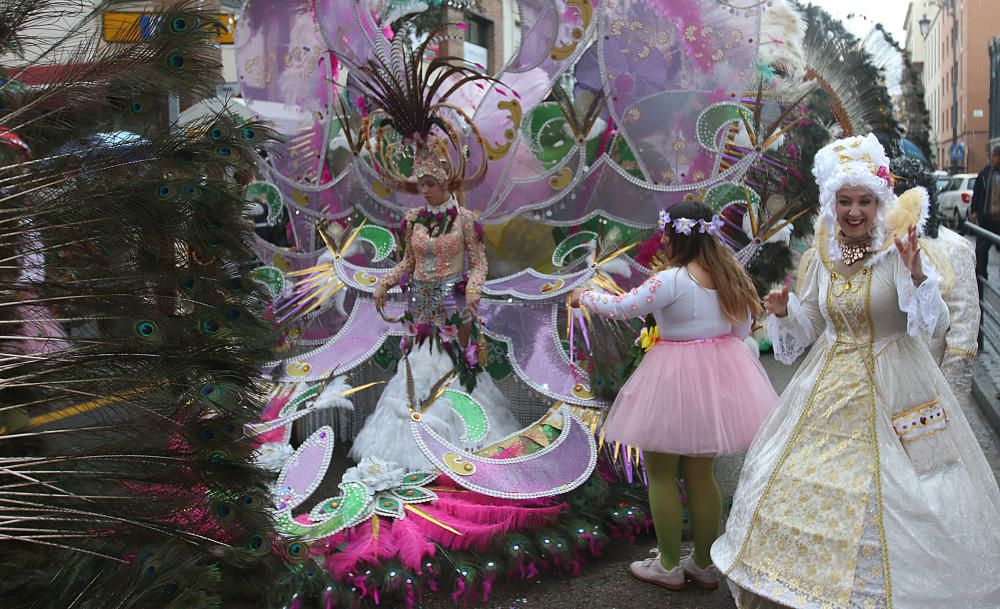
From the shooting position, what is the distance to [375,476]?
4676mm

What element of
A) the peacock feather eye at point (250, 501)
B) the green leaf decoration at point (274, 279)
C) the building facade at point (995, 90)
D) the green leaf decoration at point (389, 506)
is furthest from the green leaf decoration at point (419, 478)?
the building facade at point (995, 90)

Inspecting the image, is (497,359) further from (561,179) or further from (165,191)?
(165,191)

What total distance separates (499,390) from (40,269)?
3.59 m

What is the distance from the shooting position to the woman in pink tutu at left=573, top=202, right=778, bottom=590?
384cm

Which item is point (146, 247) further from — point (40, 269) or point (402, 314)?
point (402, 314)

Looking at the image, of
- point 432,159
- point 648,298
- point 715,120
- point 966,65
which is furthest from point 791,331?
point 966,65

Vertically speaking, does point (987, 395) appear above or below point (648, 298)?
below

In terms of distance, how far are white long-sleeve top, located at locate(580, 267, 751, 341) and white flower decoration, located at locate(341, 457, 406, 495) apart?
1475 mm

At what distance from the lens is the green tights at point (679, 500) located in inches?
155

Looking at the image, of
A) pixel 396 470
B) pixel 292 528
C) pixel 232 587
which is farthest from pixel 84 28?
pixel 396 470

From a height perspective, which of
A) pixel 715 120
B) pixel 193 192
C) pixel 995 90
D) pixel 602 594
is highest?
pixel 995 90

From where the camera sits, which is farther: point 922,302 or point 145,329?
point 922,302

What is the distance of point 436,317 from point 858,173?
114 inches

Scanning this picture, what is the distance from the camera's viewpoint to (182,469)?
2727 millimetres
